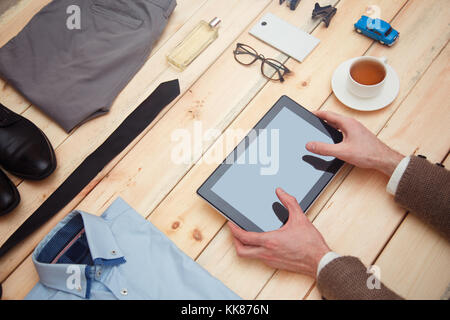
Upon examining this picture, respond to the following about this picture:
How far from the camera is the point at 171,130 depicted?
1.07m

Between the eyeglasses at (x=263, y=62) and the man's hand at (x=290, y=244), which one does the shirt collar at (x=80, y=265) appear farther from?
the eyeglasses at (x=263, y=62)

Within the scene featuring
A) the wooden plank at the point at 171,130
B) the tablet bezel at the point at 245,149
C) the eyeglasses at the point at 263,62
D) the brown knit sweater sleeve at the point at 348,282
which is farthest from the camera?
the eyeglasses at the point at 263,62

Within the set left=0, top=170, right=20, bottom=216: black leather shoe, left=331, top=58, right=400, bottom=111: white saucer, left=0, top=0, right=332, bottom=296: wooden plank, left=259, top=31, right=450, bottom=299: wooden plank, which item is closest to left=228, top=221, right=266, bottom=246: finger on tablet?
left=259, top=31, right=450, bottom=299: wooden plank

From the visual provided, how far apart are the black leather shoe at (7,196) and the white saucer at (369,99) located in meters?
0.89

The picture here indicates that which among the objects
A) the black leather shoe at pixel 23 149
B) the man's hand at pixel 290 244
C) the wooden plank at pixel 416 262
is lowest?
the black leather shoe at pixel 23 149

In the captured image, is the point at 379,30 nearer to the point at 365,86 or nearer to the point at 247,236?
the point at 365,86

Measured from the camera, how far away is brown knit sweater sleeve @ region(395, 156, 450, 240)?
0.85 m

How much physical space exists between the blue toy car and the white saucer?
0.11 metres

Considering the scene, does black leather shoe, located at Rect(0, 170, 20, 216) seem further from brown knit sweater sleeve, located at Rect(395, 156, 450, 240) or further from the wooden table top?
brown knit sweater sleeve, located at Rect(395, 156, 450, 240)

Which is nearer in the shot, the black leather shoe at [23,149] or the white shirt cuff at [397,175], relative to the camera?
the white shirt cuff at [397,175]

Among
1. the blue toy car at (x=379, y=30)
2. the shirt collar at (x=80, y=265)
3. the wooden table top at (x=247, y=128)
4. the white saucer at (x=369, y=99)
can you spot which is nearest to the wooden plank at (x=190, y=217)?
the wooden table top at (x=247, y=128)

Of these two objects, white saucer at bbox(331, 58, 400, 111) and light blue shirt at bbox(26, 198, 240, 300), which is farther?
white saucer at bbox(331, 58, 400, 111)

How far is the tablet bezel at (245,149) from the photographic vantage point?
2.94 ft

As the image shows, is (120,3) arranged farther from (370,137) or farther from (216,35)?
(370,137)
